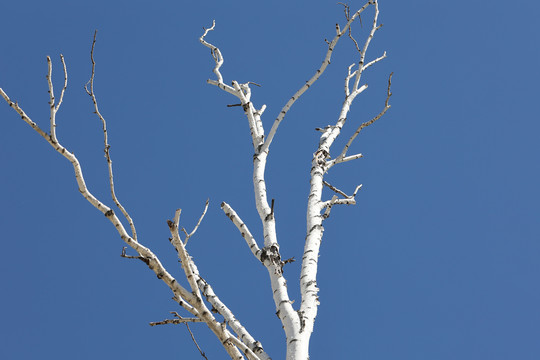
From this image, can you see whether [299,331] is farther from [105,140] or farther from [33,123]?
[33,123]

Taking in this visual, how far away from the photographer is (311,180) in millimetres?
3902

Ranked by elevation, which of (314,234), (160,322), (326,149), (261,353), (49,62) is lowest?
(261,353)

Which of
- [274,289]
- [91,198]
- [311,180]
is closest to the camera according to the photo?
[91,198]

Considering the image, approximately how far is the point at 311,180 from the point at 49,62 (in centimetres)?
196

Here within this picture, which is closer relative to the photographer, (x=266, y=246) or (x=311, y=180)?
(x=266, y=246)

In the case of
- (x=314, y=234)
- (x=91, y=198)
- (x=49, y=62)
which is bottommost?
(x=91, y=198)

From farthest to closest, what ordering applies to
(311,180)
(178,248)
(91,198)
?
(311,180), (91,198), (178,248)

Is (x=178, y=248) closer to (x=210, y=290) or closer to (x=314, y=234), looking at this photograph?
(x=210, y=290)

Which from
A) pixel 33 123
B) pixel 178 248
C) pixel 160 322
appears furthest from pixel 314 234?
pixel 33 123

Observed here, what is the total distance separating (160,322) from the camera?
Result: 131 inches

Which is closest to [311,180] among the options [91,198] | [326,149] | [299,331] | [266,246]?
[326,149]

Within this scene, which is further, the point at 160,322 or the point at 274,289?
the point at 160,322

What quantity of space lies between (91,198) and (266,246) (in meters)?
1.09

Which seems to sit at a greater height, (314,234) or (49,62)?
(49,62)
